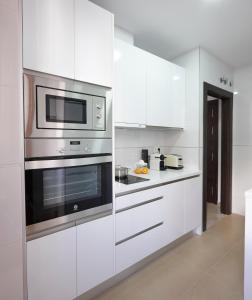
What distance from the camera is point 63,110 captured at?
1.34 metres

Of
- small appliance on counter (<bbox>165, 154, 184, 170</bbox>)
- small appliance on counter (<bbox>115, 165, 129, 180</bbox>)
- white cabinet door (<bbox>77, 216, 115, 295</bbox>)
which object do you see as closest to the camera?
white cabinet door (<bbox>77, 216, 115, 295</bbox>)

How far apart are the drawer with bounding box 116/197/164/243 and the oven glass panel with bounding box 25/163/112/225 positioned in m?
0.26

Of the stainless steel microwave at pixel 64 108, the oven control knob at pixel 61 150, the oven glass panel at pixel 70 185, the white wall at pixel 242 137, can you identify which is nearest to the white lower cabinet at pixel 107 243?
the oven glass panel at pixel 70 185

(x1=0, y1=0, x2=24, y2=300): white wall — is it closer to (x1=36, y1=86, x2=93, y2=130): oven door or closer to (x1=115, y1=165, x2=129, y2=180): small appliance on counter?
(x1=36, y1=86, x2=93, y2=130): oven door

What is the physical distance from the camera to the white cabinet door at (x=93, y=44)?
1.38 metres

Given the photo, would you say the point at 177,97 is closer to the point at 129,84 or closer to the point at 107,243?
the point at 129,84

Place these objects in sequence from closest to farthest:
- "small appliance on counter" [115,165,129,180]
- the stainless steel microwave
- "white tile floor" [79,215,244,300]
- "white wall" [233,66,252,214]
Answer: the stainless steel microwave
"white tile floor" [79,215,244,300]
"small appliance on counter" [115,165,129,180]
"white wall" [233,66,252,214]

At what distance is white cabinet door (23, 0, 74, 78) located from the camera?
45.8 inches

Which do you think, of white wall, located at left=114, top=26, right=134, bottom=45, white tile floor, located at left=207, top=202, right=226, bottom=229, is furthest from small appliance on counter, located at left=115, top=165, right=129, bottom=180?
white tile floor, located at left=207, top=202, right=226, bottom=229

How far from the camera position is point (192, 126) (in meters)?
2.63

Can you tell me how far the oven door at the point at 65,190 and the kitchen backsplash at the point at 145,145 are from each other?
89 cm

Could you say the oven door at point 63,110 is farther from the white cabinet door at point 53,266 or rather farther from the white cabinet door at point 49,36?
the white cabinet door at point 53,266

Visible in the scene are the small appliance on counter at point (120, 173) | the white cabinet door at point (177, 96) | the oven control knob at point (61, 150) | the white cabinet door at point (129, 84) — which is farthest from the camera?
the white cabinet door at point (177, 96)

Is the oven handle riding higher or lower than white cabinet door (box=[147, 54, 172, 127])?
lower
